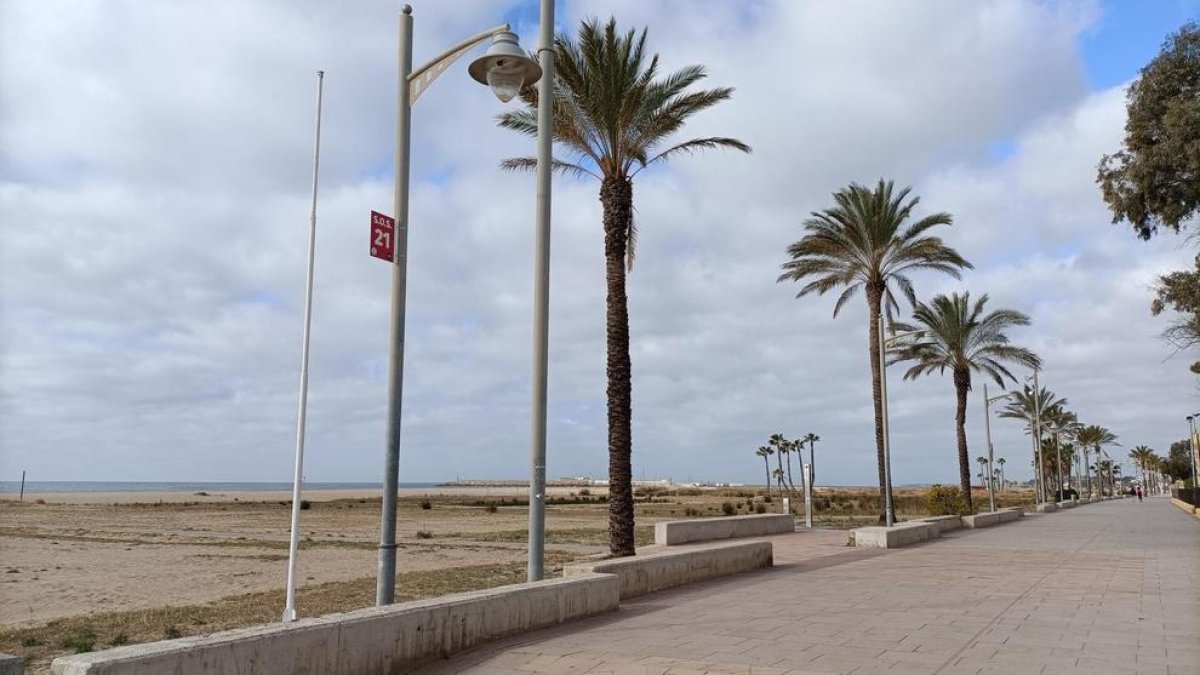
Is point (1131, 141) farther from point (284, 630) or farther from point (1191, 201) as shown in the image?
point (284, 630)

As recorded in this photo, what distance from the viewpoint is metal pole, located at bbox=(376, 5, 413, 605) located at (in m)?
7.93

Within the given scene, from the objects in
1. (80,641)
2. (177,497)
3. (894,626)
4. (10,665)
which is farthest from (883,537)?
(177,497)

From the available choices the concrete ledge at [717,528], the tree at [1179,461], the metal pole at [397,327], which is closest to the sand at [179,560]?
the concrete ledge at [717,528]

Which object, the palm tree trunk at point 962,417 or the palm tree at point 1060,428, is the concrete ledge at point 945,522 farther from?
the palm tree at point 1060,428

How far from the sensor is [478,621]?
758 centimetres

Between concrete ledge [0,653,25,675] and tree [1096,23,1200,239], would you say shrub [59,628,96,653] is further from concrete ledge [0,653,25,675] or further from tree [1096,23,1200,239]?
tree [1096,23,1200,239]

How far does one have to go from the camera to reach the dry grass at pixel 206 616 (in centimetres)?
1001

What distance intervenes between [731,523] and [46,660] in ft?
53.0

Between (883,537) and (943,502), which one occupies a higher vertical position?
(943,502)

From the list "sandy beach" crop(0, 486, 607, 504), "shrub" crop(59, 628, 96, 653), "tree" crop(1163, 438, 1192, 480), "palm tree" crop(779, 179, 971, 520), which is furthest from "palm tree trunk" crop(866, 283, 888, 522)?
"tree" crop(1163, 438, 1192, 480)

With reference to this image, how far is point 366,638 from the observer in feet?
20.8

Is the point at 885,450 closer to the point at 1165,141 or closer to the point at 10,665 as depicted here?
the point at 1165,141

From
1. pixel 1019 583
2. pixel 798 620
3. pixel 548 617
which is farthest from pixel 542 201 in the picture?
pixel 1019 583

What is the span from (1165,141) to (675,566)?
53.5 ft
